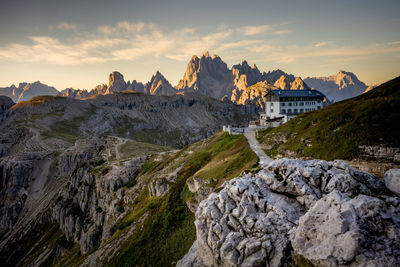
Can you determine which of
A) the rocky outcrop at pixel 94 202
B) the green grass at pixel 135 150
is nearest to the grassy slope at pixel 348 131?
the rocky outcrop at pixel 94 202

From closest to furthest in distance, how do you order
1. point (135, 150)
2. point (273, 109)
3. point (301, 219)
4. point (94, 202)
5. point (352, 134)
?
point (301, 219) < point (352, 134) < point (94, 202) < point (273, 109) < point (135, 150)

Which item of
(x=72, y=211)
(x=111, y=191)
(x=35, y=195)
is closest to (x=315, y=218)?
(x=111, y=191)

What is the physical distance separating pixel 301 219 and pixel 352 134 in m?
21.4

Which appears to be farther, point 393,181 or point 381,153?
point 381,153

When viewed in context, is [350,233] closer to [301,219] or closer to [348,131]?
[301,219]

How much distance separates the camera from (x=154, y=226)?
3778 cm

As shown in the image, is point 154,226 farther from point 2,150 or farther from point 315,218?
point 2,150

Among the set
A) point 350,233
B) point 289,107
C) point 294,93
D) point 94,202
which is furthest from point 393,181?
point 94,202

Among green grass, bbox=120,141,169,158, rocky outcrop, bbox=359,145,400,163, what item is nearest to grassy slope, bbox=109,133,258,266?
rocky outcrop, bbox=359,145,400,163

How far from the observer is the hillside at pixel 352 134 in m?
25.3

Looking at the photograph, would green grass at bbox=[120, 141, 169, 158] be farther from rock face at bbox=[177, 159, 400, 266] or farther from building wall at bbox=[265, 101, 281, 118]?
rock face at bbox=[177, 159, 400, 266]

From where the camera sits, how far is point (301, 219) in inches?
569

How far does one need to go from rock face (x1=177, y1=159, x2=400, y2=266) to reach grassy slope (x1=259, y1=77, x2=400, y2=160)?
12.0 m

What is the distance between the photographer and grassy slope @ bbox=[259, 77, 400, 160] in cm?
2645
